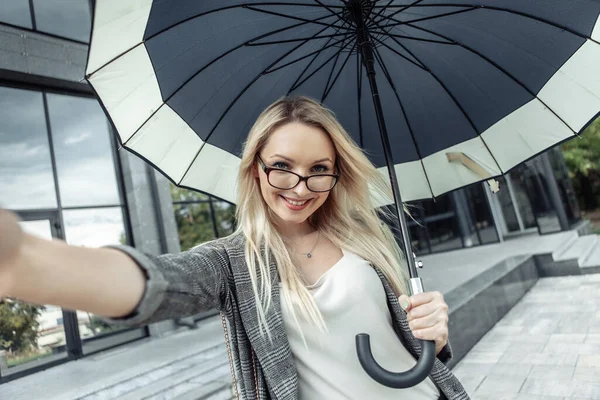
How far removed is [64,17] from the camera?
7.86 metres

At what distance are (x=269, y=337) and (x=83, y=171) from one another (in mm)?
7928

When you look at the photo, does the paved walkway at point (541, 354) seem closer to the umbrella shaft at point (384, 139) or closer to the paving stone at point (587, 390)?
the paving stone at point (587, 390)

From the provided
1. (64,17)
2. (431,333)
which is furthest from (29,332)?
(431,333)

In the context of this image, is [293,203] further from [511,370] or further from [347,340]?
[511,370]

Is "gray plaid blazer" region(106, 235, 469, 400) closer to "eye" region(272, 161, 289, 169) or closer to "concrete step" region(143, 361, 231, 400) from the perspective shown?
"eye" region(272, 161, 289, 169)

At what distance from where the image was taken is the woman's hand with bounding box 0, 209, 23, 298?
572mm

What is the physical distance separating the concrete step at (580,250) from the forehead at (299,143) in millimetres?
8888

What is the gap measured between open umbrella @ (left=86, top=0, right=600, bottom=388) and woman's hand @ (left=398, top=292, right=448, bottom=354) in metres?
0.16

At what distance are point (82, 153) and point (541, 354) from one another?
8.28m

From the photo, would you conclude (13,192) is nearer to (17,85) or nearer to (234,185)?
(17,85)

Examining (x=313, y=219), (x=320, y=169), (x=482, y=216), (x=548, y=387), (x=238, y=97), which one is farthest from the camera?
(x=482, y=216)

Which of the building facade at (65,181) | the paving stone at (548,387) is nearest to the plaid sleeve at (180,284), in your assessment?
the paving stone at (548,387)

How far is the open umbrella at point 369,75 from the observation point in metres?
1.61

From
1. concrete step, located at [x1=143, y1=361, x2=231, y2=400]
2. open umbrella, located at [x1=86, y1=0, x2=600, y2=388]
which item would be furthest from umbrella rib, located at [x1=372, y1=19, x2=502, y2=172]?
concrete step, located at [x1=143, y1=361, x2=231, y2=400]
